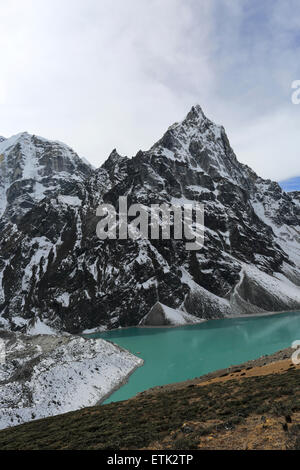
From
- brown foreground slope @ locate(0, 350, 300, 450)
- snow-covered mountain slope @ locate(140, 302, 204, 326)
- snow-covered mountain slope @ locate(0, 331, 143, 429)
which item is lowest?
snow-covered mountain slope @ locate(140, 302, 204, 326)

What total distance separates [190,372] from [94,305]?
3471 inches

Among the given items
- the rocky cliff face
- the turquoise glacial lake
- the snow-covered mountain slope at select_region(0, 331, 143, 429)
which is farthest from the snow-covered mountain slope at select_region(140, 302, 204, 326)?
the snow-covered mountain slope at select_region(0, 331, 143, 429)

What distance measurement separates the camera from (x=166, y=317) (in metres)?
137

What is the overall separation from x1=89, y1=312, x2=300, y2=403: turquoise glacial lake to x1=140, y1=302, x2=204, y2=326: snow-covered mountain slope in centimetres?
648

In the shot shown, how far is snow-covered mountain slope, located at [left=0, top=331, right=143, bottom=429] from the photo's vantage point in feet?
148

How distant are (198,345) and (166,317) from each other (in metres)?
42.9

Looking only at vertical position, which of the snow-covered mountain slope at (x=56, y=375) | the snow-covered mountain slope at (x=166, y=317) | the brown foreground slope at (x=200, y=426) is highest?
the brown foreground slope at (x=200, y=426)

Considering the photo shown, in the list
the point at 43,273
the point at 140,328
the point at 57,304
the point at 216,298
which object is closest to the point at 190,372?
the point at 140,328

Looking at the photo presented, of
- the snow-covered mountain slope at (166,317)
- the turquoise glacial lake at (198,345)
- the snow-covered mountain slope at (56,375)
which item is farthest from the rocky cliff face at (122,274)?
the snow-covered mountain slope at (56,375)

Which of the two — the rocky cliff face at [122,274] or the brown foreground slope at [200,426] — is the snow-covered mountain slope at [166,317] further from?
the brown foreground slope at [200,426]

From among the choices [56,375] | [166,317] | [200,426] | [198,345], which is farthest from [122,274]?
[200,426]

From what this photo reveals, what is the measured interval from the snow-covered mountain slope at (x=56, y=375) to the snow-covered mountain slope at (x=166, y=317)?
60315 mm

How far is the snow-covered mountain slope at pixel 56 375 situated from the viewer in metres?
45.1

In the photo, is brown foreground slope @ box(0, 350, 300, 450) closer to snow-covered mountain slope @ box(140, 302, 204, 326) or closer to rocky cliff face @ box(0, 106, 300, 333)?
snow-covered mountain slope @ box(140, 302, 204, 326)
